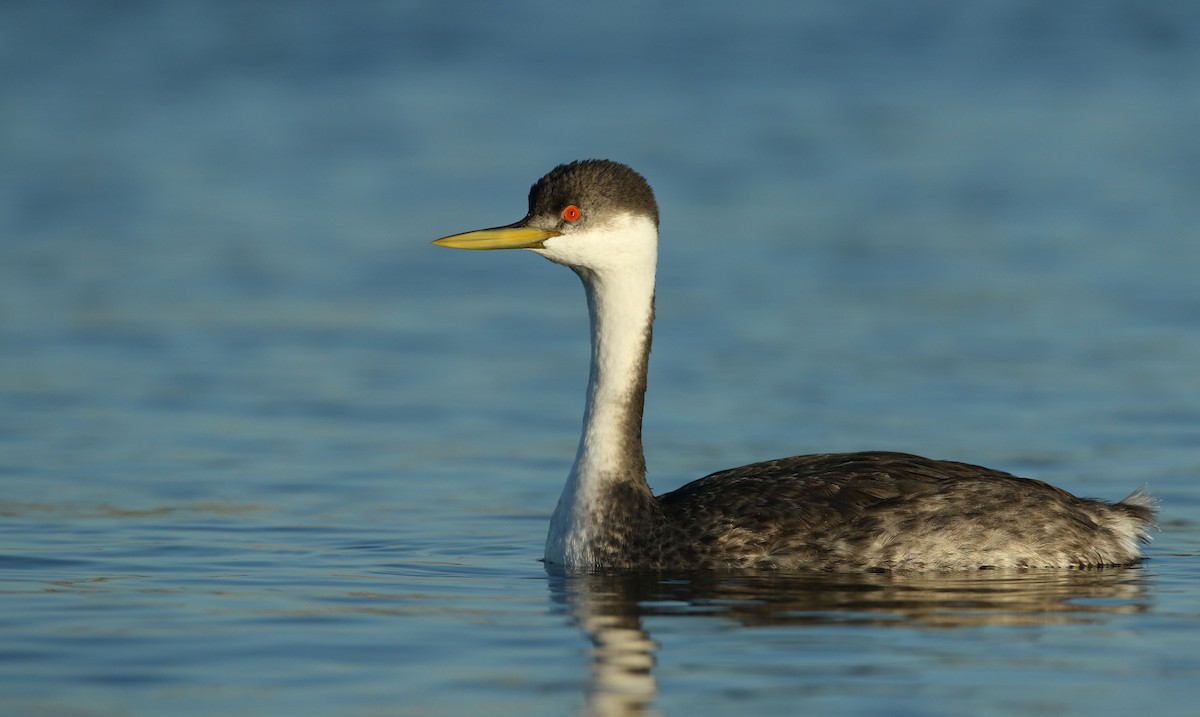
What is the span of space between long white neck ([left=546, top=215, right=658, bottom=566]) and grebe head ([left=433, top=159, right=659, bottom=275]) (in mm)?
18

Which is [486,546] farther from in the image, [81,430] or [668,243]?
[668,243]

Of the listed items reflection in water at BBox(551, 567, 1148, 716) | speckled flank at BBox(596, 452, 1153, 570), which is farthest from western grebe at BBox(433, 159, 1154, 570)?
reflection in water at BBox(551, 567, 1148, 716)

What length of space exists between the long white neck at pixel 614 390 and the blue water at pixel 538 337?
0.54 meters

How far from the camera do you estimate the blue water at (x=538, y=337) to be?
29.1 feet

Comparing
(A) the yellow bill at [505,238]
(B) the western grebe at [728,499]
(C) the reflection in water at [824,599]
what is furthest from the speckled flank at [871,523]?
(A) the yellow bill at [505,238]

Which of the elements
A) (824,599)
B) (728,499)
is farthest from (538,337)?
(824,599)

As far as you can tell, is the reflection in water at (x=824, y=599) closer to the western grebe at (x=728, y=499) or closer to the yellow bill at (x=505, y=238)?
the western grebe at (x=728, y=499)

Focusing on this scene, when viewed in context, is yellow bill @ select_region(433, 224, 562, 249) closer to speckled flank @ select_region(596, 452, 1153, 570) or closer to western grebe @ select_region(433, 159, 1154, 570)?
western grebe @ select_region(433, 159, 1154, 570)

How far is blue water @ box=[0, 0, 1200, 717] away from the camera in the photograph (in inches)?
349

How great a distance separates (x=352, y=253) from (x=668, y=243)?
370 centimetres

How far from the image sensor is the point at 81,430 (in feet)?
51.1

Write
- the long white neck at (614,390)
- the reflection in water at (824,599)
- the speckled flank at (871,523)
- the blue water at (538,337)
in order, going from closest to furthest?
the blue water at (538,337) → the reflection in water at (824,599) → the speckled flank at (871,523) → the long white neck at (614,390)

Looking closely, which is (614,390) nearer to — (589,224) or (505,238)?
(589,224)

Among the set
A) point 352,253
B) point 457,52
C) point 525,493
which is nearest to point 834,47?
point 457,52
